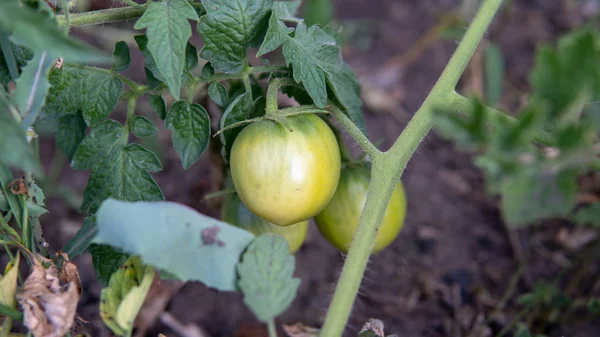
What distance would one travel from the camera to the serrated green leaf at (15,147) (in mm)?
730

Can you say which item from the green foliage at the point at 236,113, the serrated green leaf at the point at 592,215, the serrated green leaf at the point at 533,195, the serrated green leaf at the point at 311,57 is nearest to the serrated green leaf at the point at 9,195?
the green foliage at the point at 236,113

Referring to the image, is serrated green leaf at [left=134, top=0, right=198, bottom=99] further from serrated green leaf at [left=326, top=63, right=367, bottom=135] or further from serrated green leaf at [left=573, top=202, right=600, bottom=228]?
serrated green leaf at [left=573, top=202, right=600, bottom=228]

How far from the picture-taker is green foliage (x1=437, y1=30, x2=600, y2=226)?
0.66 metres

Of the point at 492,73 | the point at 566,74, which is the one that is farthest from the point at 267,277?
the point at 492,73

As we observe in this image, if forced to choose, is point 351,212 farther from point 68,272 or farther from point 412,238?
point 412,238

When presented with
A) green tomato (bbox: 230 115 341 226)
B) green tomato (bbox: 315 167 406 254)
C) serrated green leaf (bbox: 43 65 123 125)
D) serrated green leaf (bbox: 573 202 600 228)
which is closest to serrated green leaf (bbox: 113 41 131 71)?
serrated green leaf (bbox: 43 65 123 125)

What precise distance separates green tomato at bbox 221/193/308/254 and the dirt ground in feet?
0.48

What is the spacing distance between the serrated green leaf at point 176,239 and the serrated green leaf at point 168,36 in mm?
185

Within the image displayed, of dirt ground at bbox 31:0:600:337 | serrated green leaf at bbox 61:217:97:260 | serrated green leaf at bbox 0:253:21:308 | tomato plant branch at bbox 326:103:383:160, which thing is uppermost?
tomato plant branch at bbox 326:103:383:160

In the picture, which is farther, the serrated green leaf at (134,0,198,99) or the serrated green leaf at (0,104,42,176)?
the serrated green leaf at (134,0,198,99)

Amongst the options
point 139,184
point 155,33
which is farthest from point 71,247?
point 155,33

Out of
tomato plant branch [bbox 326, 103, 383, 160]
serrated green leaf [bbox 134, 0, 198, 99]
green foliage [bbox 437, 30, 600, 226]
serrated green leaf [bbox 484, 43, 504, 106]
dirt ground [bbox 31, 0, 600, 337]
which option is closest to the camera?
green foliage [bbox 437, 30, 600, 226]

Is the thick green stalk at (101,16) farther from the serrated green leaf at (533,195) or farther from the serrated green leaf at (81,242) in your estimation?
the serrated green leaf at (533,195)

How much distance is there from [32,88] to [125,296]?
0.33 m
